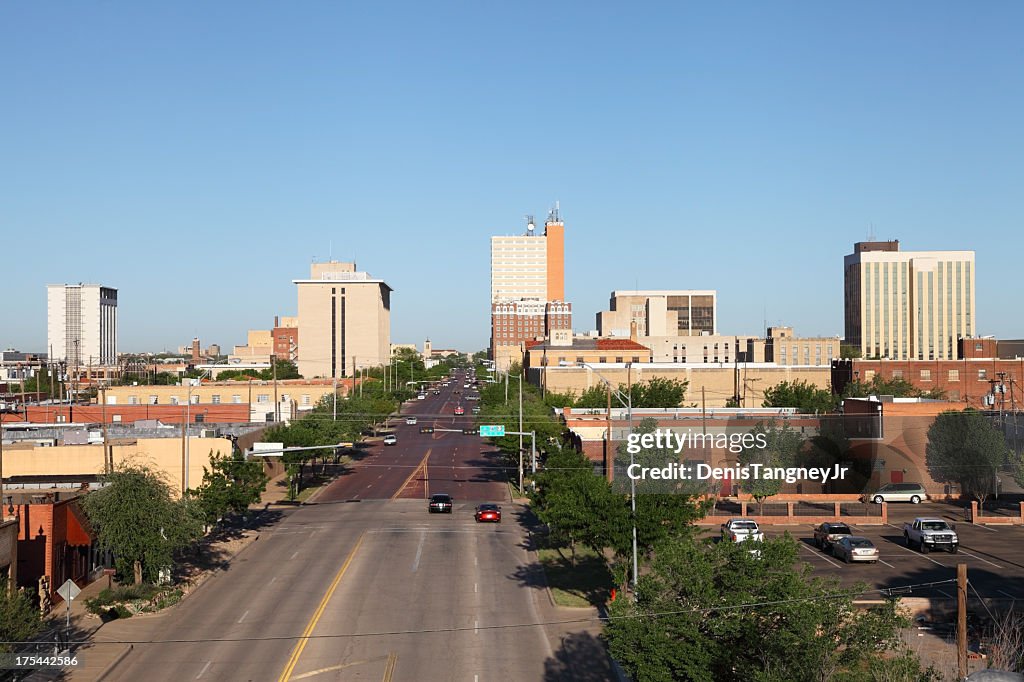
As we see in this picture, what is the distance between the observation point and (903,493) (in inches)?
2258

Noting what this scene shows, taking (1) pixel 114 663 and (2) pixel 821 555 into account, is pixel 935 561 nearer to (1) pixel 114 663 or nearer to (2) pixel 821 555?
(2) pixel 821 555

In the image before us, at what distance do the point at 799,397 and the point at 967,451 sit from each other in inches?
1614

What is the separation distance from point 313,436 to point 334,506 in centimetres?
957

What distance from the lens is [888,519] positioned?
52344mm

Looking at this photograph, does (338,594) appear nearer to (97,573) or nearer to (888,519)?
(97,573)

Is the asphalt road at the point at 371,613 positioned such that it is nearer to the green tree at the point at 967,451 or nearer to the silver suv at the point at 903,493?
the silver suv at the point at 903,493

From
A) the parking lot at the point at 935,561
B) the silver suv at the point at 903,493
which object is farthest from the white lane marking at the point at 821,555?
the silver suv at the point at 903,493

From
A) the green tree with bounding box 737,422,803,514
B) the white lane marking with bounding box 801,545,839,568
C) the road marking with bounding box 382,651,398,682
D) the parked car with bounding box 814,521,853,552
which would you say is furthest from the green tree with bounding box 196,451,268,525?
the parked car with bounding box 814,521,853,552

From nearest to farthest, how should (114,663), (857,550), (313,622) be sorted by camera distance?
(114,663) < (313,622) < (857,550)

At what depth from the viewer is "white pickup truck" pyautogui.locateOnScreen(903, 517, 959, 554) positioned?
42.8m

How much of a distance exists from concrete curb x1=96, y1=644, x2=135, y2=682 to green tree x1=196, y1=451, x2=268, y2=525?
1360 centimetres

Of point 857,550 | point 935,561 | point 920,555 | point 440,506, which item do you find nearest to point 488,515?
point 440,506

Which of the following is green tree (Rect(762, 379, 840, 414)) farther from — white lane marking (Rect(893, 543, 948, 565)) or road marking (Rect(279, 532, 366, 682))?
road marking (Rect(279, 532, 366, 682))

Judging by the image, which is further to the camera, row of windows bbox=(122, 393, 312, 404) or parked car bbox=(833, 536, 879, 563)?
row of windows bbox=(122, 393, 312, 404)
